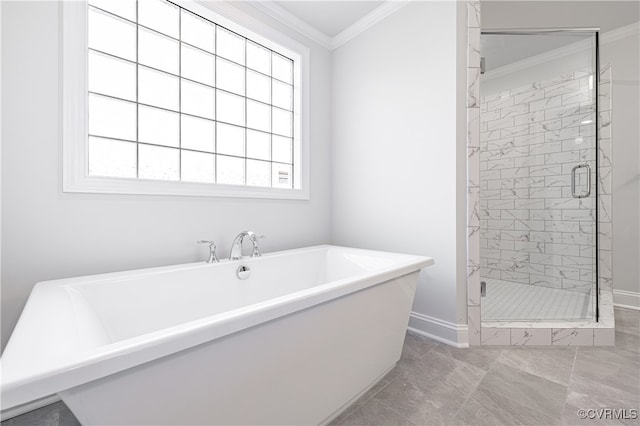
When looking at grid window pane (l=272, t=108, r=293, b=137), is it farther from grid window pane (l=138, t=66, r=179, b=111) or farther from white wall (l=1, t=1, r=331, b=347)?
white wall (l=1, t=1, r=331, b=347)

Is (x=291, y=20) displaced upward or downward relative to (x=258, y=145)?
upward

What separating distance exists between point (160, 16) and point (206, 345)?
217cm

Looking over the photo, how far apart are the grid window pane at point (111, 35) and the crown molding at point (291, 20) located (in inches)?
36.4

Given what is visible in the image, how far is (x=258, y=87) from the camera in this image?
93.9 inches

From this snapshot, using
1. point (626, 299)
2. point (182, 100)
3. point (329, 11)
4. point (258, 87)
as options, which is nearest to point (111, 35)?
point (182, 100)

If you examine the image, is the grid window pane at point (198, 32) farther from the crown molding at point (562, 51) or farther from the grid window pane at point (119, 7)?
the crown molding at point (562, 51)

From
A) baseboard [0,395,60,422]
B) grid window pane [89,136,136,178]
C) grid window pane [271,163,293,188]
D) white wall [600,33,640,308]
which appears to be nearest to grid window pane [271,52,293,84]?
grid window pane [271,163,293,188]

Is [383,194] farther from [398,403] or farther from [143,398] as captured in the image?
[143,398]

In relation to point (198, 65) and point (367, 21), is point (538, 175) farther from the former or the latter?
point (198, 65)

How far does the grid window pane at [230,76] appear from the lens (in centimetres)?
213

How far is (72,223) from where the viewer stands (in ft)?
4.63

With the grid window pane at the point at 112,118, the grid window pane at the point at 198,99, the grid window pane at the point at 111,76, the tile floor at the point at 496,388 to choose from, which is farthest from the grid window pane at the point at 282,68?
the tile floor at the point at 496,388

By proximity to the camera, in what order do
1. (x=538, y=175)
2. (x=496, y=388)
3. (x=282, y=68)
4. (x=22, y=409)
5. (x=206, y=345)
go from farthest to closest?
1. (x=538, y=175)
2. (x=282, y=68)
3. (x=496, y=388)
4. (x=22, y=409)
5. (x=206, y=345)

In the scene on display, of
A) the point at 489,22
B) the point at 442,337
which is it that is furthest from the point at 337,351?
the point at 489,22
